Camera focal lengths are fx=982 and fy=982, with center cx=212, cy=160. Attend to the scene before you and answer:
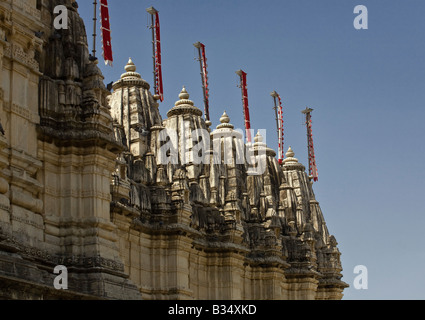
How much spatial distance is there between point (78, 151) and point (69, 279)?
457 centimetres

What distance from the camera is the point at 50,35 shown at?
3366cm

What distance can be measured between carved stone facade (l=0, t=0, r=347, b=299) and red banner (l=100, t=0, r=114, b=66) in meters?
2.32

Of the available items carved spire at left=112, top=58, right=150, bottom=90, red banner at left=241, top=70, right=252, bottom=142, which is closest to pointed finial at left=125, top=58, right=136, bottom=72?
carved spire at left=112, top=58, right=150, bottom=90

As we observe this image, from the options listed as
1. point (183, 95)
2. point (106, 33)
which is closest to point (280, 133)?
point (183, 95)

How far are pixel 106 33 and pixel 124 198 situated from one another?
29.8 feet

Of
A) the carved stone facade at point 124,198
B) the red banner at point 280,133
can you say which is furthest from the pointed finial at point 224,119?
the red banner at point 280,133

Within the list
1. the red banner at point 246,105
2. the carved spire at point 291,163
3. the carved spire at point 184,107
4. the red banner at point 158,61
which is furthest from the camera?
the carved spire at point 291,163

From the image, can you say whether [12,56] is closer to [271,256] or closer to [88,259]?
[88,259]

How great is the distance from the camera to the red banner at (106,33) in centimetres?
4766

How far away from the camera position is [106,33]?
159ft

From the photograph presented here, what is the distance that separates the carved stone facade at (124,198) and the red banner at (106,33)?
2317 millimetres

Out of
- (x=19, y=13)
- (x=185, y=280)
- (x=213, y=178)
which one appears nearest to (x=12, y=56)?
(x=19, y=13)

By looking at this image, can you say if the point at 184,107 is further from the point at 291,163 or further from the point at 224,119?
the point at 291,163

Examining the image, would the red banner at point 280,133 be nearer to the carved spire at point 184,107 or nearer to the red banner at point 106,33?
the carved spire at point 184,107
